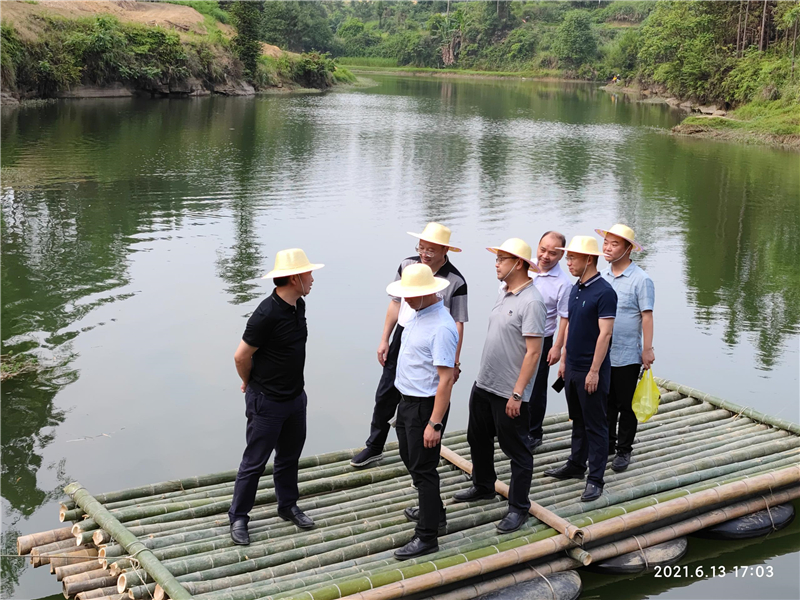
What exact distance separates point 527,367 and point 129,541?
9.71 ft

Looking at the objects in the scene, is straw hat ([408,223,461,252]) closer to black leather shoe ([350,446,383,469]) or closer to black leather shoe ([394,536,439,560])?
black leather shoe ([350,446,383,469])

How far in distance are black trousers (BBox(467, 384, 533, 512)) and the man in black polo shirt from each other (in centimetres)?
131

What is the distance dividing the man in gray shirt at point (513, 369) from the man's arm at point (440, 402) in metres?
0.62

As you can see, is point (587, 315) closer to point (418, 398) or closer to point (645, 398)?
point (645, 398)

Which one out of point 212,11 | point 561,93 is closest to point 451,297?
point 212,11

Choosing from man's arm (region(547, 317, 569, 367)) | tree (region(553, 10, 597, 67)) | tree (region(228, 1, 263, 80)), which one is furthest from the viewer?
tree (region(553, 10, 597, 67))

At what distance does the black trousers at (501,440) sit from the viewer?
611 centimetres

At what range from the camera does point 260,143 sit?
1205 inches

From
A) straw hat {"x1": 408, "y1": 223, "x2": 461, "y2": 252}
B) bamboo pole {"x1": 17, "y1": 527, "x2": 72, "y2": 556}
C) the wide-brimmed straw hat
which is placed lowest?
bamboo pole {"x1": 17, "y1": 527, "x2": 72, "y2": 556}

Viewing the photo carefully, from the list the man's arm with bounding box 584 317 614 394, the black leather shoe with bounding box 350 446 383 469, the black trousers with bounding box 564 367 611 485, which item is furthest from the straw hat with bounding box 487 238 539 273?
the black leather shoe with bounding box 350 446 383 469

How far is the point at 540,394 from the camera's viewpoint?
754 centimetres

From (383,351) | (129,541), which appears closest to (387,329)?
(383,351)

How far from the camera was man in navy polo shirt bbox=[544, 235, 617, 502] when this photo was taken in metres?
6.53

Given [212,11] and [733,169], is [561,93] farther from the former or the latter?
[733,169]
